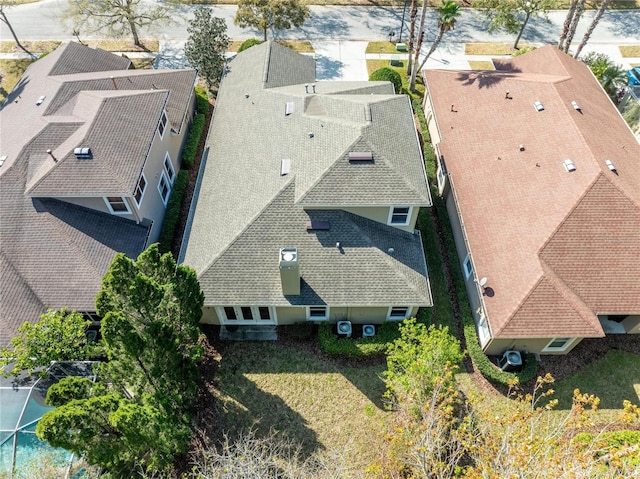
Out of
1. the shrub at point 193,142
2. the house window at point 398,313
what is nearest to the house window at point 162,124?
the shrub at point 193,142

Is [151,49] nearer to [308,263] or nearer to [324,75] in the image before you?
[324,75]

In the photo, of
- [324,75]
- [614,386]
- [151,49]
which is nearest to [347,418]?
[614,386]

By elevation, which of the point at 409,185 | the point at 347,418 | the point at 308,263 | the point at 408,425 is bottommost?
the point at 347,418

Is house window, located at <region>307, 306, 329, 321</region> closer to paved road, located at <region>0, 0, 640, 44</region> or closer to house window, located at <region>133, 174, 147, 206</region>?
house window, located at <region>133, 174, 147, 206</region>

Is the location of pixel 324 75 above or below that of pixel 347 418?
above

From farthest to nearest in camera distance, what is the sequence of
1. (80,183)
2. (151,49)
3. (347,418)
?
(151,49) < (80,183) < (347,418)

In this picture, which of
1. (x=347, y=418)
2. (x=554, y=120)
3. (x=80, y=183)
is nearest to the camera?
(x=347, y=418)

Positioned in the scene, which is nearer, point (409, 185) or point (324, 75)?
point (409, 185)
